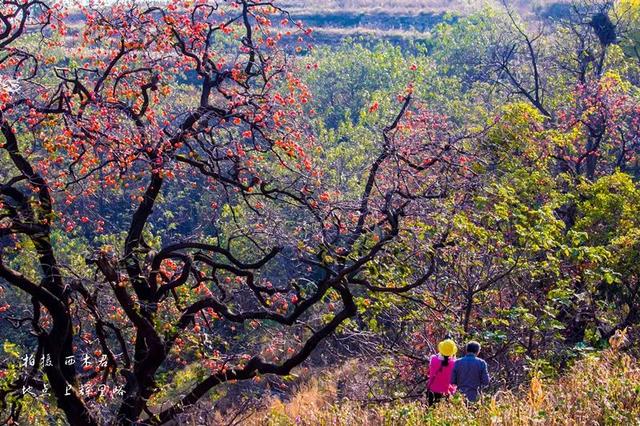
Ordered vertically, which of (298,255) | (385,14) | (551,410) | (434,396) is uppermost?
(385,14)

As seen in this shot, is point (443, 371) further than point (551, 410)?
Yes

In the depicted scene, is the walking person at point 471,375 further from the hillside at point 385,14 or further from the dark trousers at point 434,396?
the hillside at point 385,14

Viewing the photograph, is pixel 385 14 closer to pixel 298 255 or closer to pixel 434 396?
pixel 298 255

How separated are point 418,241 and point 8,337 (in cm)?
1565

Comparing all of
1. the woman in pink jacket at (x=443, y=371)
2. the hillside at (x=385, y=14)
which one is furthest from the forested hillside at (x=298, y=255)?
the hillside at (x=385, y=14)

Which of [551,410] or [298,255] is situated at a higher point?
[551,410]

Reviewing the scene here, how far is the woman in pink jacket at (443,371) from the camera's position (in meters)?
8.70

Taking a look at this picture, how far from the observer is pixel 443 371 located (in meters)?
8.76

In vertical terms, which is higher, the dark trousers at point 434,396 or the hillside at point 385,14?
the hillside at point 385,14

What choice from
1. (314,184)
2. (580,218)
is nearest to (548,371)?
(314,184)

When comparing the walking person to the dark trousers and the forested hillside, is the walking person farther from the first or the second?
the dark trousers

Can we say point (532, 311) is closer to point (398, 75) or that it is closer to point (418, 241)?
point (418, 241)

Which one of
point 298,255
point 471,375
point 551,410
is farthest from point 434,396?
point 551,410

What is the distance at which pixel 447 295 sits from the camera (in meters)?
13.1
